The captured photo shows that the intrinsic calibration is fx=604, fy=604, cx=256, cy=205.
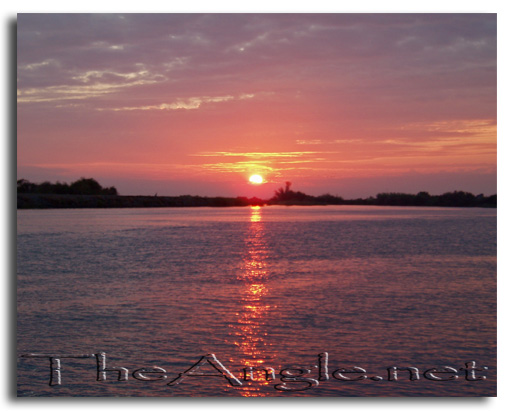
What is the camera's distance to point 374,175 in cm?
1106

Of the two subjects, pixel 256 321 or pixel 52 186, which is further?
pixel 52 186

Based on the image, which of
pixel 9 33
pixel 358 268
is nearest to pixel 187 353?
pixel 9 33

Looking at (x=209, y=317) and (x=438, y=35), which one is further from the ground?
(x=438, y=35)

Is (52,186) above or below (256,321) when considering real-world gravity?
above

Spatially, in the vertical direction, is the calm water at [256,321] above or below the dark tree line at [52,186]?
below

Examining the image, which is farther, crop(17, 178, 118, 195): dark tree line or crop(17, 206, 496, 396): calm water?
crop(17, 178, 118, 195): dark tree line

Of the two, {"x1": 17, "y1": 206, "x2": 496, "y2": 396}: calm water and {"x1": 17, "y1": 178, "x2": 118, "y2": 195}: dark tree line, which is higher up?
{"x1": 17, "y1": 178, "x2": 118, "y2": 195}: dark tree line

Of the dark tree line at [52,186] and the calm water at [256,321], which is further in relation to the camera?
the dark tree line at [52,186]

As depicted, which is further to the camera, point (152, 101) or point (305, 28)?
point (152, 101)

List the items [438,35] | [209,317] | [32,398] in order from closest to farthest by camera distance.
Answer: [32,398] < [438,35] < [209,317]

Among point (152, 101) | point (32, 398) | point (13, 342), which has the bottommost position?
point (32, 398)

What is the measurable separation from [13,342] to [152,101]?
4458 mm
